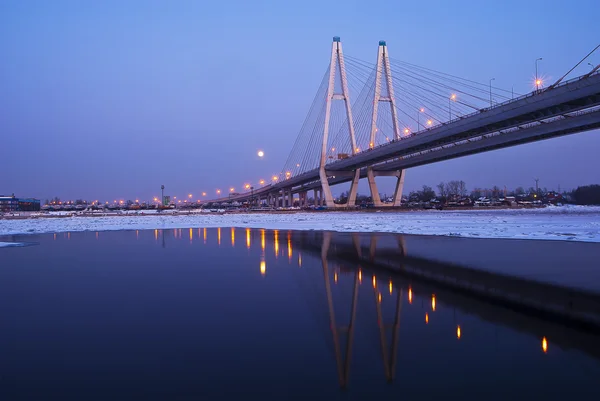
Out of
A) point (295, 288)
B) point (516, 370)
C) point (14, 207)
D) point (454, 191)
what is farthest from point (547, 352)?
point (14, 207)

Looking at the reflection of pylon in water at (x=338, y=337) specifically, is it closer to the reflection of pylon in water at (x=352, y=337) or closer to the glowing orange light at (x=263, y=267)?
the reflection of pylon in water at (x=352, y=337)

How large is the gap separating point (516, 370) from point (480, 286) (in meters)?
4.68

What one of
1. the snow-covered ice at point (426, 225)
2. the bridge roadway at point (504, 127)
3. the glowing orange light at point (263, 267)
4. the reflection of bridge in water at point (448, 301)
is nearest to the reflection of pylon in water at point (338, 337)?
the reflection of bridge in water at point (448, 301)

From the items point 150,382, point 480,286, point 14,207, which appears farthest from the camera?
point 14,207

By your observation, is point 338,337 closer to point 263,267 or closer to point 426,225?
point 263,267

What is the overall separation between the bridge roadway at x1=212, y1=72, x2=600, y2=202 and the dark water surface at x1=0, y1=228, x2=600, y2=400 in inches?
1101

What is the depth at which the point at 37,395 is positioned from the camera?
4355mm

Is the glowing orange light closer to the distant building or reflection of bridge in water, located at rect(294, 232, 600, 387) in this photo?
reflection of bridge in water, located at rect(294, 232, 600, 387)

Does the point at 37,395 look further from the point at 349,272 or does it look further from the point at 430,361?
the point at 349,272

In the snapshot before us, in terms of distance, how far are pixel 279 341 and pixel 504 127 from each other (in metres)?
44.9

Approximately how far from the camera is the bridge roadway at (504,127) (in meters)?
34.1

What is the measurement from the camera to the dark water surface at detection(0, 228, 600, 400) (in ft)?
14.7

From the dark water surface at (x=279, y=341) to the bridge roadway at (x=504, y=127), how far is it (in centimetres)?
2796

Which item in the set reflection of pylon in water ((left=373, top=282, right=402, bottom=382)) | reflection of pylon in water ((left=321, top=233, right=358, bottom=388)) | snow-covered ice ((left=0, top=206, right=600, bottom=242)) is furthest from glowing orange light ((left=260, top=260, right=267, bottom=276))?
snow-covered ice ((left=0, top=206, right=600, bottom=242))
